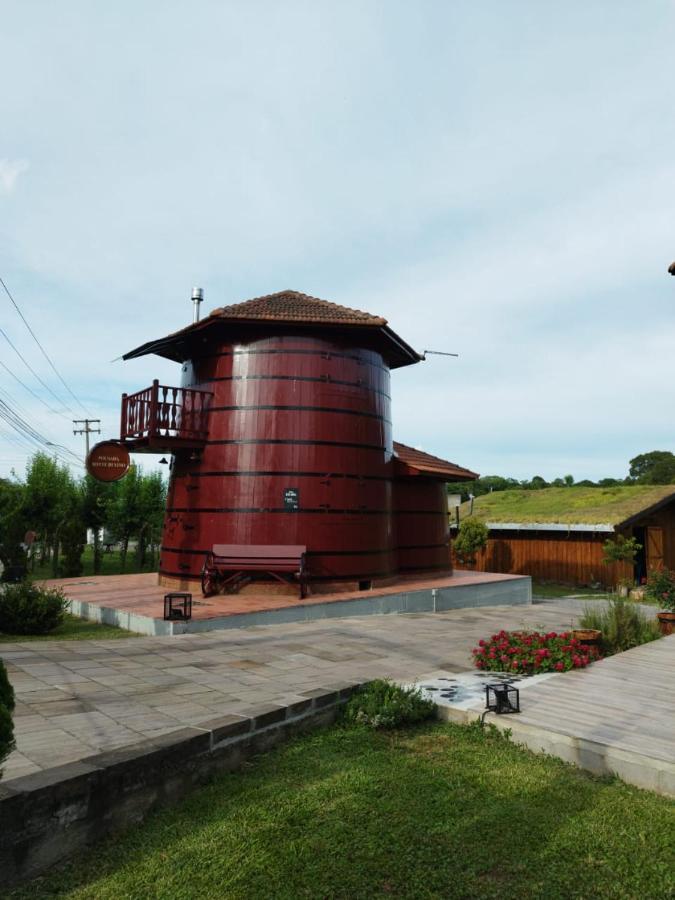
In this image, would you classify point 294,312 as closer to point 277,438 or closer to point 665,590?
point 277,438

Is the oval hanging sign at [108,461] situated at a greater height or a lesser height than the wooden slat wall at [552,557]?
greater

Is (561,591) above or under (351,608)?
under

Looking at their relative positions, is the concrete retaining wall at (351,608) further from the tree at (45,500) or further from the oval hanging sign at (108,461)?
the tree at (45,500)

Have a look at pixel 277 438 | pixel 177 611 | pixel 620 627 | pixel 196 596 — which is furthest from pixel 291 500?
pixel 620 627

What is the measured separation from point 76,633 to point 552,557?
18056 millimetres

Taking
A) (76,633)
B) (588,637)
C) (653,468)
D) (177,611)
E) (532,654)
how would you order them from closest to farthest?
(532,654)
(588,637)
(76,633)
(177,611)
(653,468)

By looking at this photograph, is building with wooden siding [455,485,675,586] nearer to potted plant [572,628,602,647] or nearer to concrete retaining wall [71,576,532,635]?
concrete retaining wall [71,576,532,635]

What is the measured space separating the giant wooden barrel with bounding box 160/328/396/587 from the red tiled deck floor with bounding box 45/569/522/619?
0.62 metres

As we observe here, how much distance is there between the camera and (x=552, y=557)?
885 inches

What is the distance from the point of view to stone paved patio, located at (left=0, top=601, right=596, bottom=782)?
441 centimetres

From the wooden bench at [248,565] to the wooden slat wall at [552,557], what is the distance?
13729 millimetres

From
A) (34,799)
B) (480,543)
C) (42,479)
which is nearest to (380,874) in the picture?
(34,799)

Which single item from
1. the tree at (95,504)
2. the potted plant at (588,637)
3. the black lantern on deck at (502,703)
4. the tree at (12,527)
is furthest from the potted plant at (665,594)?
the tree at (95,504)

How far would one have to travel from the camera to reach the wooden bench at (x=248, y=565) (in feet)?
36.6
